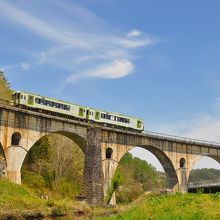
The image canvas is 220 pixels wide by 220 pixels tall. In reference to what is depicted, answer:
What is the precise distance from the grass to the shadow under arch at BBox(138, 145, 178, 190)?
19.1 metres

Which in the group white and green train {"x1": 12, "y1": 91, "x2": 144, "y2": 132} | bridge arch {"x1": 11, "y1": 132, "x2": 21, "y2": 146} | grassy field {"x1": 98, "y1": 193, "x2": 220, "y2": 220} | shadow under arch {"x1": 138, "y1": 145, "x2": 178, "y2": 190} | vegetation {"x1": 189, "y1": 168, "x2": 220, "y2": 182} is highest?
white and green train {"x1": 12, "y1": 91, "x2": 144, "y2": 132}

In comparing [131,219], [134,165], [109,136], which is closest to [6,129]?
[109,136]

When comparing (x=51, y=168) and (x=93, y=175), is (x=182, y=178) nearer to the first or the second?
(x=51, y=168)

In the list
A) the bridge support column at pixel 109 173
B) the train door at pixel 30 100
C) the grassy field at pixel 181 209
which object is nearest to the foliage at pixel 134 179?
the bridge support column at pixel 109 173

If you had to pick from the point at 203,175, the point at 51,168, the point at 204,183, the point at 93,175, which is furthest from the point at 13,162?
the point at 203,175

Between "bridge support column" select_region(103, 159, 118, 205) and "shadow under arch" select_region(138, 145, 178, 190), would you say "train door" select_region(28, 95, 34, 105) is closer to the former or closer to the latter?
"bridge support column" select_region(103, 159, 118, 205)

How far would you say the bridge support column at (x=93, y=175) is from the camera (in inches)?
1321

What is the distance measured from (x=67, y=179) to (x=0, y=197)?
27.1m

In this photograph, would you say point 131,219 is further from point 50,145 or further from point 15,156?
point 50,145

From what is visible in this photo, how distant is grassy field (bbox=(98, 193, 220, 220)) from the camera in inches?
513

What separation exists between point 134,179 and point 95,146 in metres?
57.8

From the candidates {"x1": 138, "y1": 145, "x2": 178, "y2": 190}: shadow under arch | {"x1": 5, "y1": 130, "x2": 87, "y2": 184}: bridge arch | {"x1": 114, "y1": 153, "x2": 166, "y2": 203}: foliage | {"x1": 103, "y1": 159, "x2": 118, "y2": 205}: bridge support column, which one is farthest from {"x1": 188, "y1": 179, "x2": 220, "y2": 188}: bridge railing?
{"x1": 5, "y1": 130, "x2": 87, "y2": 184}: bridge arch

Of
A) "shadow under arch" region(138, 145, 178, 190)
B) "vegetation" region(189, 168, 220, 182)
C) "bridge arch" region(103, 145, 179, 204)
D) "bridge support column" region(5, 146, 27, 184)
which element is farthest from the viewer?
"vegetation" region(189, 168, 220, 182)

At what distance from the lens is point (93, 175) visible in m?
34.2
